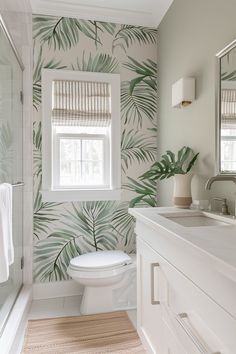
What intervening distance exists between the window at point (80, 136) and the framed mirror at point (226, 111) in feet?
3.81

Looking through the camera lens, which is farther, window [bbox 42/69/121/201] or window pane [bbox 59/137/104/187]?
window pane [bbox 59/137/104/187]

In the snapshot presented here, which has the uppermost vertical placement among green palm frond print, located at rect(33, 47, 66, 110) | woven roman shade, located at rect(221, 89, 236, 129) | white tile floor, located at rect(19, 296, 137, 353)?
green palm frond print, located at rect(33, 47, 66, 110)

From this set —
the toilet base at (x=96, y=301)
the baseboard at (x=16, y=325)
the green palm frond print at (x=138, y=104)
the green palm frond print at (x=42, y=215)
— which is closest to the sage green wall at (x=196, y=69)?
the green palm frond print at (x=138, y=104)

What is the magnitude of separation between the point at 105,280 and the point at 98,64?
198 centimetres

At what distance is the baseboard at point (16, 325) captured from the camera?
1549 mm

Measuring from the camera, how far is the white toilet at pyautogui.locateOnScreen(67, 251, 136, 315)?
2033 millimetres

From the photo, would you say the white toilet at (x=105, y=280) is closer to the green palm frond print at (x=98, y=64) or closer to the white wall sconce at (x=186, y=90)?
the white wall sconce at (x=186, y=90)

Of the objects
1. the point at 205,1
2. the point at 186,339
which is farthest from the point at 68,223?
the point at 205,1

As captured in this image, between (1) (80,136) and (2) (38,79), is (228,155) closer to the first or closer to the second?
(1) (80,136)

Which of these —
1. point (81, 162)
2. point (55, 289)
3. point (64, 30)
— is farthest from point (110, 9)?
point (55, 289)

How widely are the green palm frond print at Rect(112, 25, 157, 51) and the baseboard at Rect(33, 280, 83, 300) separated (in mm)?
2343

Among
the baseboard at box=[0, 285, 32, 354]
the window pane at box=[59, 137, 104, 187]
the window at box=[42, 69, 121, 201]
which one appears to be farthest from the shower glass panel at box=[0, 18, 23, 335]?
the window pane at box=[59, 137, 104, 187]

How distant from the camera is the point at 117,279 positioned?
2104mm

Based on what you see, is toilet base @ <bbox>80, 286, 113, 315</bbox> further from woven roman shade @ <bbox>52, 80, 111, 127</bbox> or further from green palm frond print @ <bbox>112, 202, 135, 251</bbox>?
woven roman shade @ <bbox>52, 80, 111, 127</bbox>
